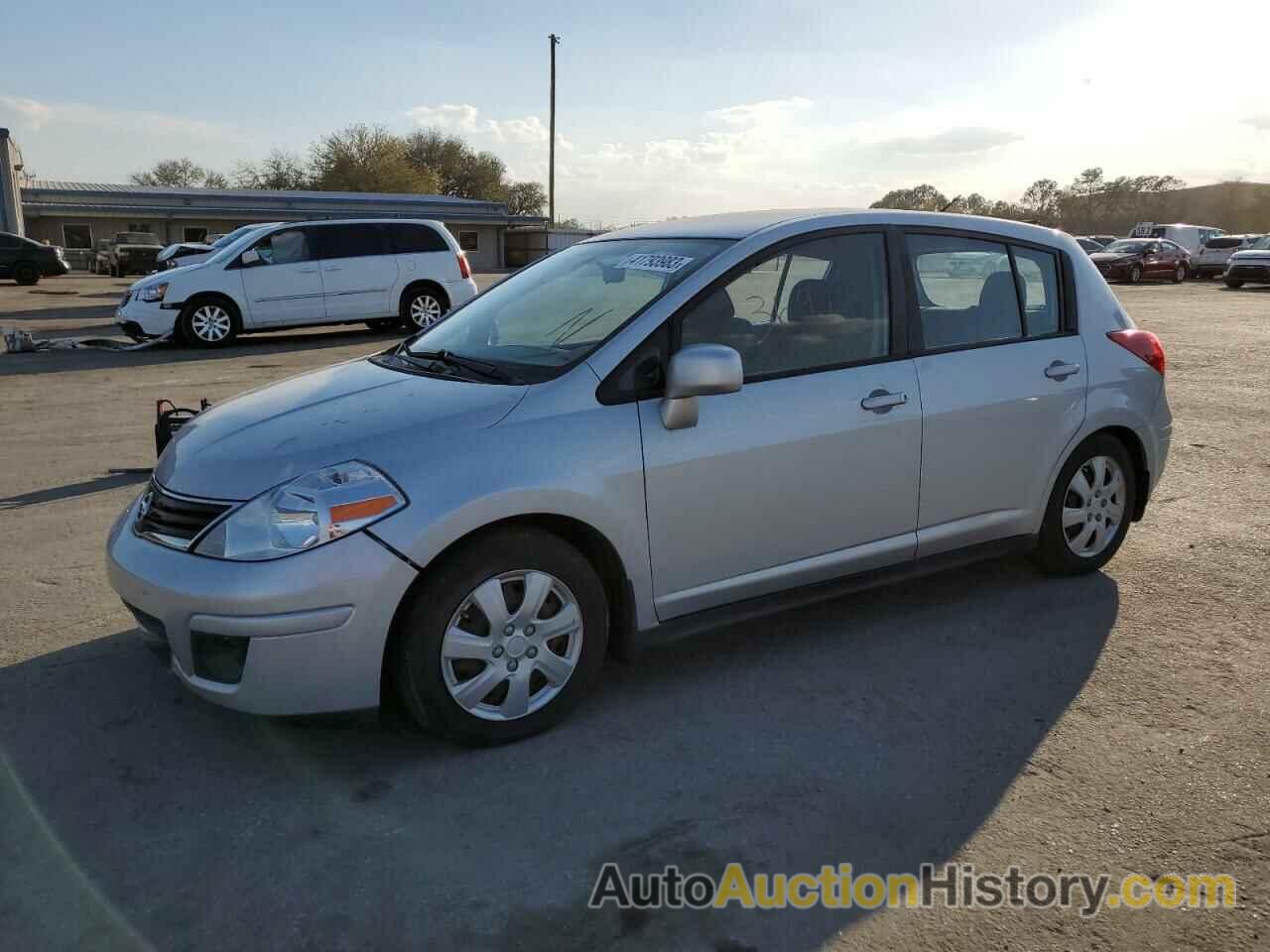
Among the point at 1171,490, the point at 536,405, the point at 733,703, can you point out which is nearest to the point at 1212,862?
the point at 733,703

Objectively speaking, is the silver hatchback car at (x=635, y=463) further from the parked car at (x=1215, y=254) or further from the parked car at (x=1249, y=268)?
the parked car at (x=1215, y=254)

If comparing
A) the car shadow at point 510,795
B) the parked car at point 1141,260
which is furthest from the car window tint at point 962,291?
the parked car at point 1141,260

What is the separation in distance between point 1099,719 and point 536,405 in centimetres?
225

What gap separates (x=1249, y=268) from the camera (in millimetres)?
30750

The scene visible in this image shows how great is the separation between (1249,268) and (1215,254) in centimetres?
794

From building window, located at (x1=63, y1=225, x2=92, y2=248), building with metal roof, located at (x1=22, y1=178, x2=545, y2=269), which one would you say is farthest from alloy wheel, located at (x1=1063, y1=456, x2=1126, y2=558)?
building window, located at (x1=63, y1=225, x2=92, y2=248)

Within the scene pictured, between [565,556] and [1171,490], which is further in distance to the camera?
[1171,490]

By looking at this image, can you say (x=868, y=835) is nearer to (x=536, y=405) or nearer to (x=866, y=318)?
(x=536, y=405)

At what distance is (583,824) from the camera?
9.52 ft

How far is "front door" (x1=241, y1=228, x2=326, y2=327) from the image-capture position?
→ 1502cm

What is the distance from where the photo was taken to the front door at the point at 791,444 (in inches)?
140

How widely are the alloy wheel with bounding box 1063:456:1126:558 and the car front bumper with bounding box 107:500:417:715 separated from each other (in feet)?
10.5

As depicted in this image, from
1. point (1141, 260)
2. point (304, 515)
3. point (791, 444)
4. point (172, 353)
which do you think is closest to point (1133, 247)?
point (1141, 260)

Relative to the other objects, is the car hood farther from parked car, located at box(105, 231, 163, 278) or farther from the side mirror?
parked car, located at box(105, 231, 163, 278)
